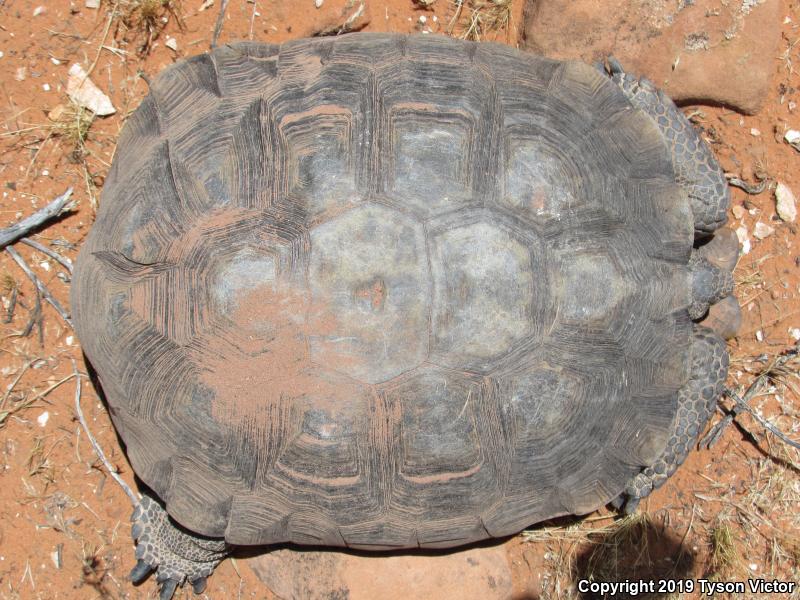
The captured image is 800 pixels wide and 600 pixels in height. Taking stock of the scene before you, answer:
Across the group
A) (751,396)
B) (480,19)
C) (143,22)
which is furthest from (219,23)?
(751,396)

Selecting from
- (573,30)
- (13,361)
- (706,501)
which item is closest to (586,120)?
(573,30)

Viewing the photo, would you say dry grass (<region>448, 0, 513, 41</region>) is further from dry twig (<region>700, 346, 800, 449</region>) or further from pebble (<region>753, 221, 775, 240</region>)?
dry twig (<region>700, 346, 800, 449</region>)

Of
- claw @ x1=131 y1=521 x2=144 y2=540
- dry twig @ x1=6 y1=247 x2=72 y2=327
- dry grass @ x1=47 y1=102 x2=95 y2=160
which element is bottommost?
claw @ x1=131 y1=521 x2=144 y2=540

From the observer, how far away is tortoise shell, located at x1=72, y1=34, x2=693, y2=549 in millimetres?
2500

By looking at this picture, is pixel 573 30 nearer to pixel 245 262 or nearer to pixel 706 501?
pixel 245 262

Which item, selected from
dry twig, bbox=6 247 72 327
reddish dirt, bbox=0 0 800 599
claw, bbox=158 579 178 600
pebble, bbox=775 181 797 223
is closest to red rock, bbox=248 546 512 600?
reddish dirt, bbox=0 0 800 599

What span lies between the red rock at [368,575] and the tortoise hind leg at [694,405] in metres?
1.02

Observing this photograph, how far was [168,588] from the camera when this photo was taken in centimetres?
356

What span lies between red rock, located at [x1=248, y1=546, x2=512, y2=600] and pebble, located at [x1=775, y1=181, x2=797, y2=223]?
2593 mm

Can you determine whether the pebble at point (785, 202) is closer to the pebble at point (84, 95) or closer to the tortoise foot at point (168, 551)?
the tortoise foot at point (168, 551)

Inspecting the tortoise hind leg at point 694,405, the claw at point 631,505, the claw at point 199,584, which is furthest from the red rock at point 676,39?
the claw at point 199,584

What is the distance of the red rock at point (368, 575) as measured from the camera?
3598mm

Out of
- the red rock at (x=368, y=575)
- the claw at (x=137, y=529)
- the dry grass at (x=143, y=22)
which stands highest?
the dry grass at (x=143, y=22)

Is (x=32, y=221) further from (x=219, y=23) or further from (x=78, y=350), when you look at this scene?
(x=219, y=23)
